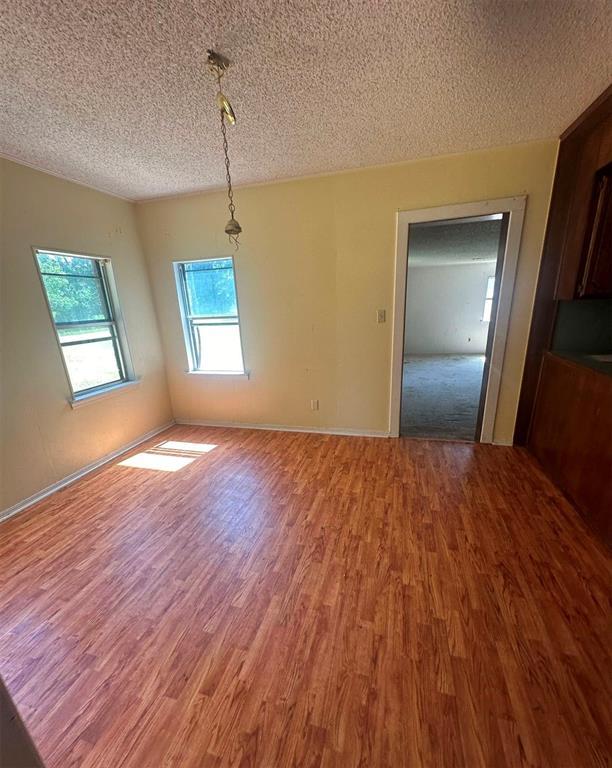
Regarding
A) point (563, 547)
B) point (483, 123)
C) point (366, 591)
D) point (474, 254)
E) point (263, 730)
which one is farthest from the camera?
point (474, 254)

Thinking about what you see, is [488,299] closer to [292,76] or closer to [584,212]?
[584,212]

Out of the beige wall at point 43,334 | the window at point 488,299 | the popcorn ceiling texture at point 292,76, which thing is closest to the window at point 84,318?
the beige wall at point 43,334

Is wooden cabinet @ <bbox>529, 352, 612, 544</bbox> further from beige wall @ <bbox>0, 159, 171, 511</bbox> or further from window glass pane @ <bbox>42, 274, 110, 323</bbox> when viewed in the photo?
window glass pane @ <bbox>42, 274, 110, 323</bbox>

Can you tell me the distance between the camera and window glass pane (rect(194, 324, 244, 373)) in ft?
11.3

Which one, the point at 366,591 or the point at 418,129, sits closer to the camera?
the point at 366,591

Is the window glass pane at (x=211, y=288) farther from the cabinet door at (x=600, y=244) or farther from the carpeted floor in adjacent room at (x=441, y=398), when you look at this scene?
the cabinet door at (x=600, y=244)

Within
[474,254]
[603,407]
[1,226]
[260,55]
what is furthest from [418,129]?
[474,254]

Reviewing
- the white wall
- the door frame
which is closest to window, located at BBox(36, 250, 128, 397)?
the door frame

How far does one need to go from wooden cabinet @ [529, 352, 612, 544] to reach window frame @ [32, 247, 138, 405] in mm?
3993

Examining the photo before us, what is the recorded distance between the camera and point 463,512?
2037 mm

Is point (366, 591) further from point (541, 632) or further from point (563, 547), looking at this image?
point (563, 547)

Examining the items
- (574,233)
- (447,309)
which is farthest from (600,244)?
(447,309)

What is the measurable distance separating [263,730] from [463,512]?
164cm

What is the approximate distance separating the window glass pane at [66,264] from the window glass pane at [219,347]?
1132 mm
